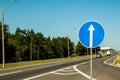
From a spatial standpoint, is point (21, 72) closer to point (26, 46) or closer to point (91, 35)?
point (91, 35)

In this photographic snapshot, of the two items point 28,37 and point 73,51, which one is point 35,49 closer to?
point 28,37

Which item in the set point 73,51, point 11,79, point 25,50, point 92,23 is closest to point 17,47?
point 25,50

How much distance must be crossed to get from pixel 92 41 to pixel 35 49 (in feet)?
409

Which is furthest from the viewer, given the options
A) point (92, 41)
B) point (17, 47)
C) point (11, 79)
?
point (17, 47)

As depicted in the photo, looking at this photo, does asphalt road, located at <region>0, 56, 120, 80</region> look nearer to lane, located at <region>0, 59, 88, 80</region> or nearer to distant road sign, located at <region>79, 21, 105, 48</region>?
lane, located at <region>0, 59, 88, 80</region>

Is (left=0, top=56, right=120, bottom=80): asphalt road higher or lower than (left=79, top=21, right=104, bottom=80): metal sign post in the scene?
lower

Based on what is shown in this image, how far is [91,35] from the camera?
905 centimetres

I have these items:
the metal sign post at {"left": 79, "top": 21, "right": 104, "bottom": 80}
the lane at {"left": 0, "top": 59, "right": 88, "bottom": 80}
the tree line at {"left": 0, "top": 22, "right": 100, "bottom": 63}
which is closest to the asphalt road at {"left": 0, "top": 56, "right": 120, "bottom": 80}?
the lane at {"left": 0, "top": 59, "right": 88, "bottom": 80}

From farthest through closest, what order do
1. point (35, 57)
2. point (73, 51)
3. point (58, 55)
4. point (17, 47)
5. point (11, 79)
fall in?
point (73, 51)
point (58, 55)
point (35, 57)
point (17, 47)
point (11, 79)

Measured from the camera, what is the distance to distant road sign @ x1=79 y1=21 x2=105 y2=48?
9.00 metres

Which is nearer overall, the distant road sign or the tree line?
the distant road sign

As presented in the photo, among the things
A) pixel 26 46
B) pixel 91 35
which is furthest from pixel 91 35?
pixel 26 46

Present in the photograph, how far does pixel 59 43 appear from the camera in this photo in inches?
6663

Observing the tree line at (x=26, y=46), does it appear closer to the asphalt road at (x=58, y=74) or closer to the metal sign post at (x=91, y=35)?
the asphalt road at (x=58, y=74)
